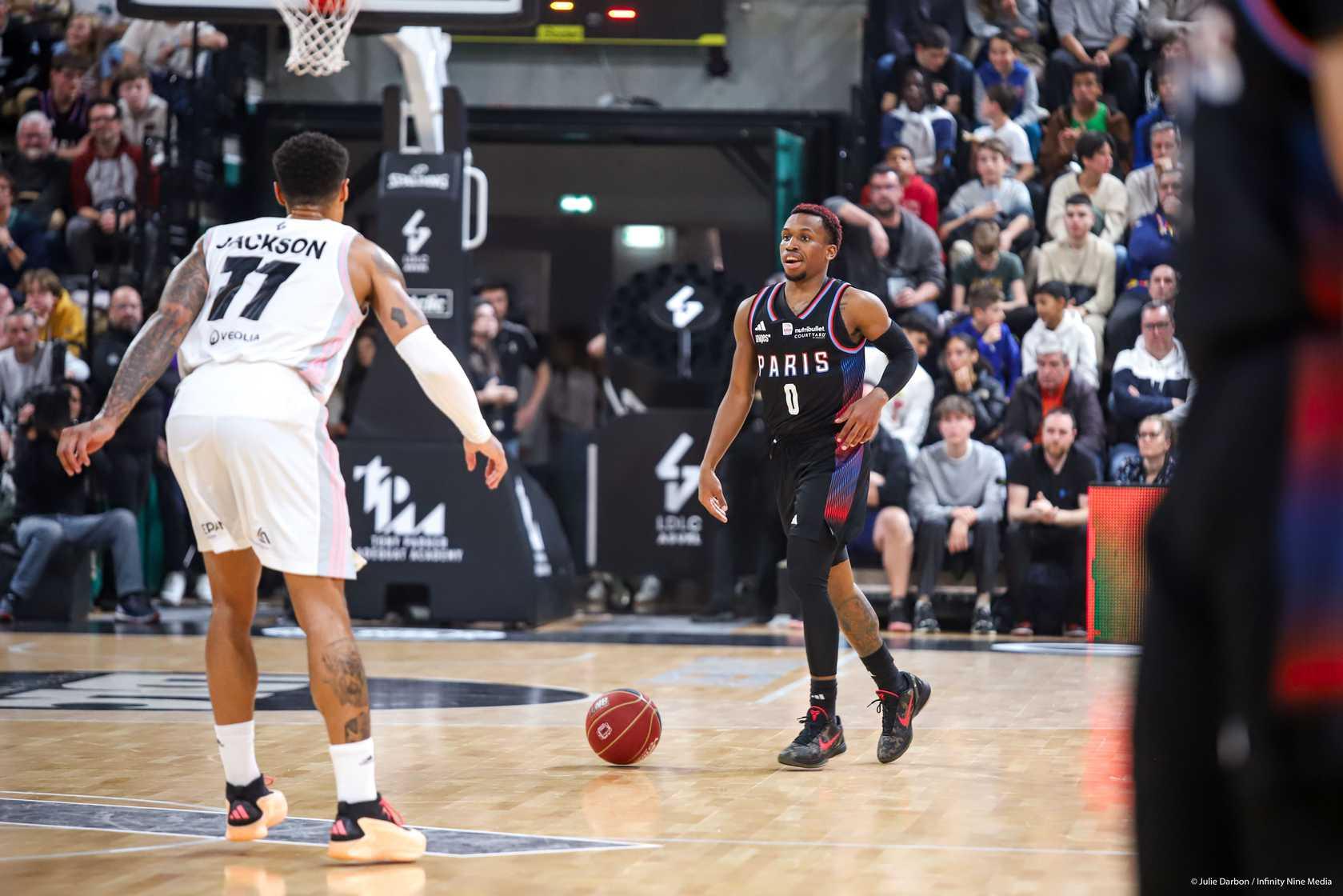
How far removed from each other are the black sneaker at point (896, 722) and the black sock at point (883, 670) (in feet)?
0.07

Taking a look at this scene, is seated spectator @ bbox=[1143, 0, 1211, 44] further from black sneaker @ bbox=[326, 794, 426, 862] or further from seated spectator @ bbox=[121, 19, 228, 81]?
black sneaker @ bbox=[326, 794, 426, 862]

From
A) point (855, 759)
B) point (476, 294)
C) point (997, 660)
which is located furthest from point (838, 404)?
point (476, 294)

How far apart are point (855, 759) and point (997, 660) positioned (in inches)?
153

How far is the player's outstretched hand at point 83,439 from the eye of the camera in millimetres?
4535

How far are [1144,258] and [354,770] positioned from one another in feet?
34.5

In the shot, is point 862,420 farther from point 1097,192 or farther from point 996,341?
point 1097,192

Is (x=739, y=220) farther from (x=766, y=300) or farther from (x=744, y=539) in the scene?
(x=766, y=300)

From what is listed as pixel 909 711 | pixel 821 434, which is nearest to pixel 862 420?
pixel 821 434

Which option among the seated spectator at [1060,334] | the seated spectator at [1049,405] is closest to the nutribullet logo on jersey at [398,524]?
the seated spectator at [1049,405]

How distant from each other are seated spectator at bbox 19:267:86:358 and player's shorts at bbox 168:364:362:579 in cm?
955

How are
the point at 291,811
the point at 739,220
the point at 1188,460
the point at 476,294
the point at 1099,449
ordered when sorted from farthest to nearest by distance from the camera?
1. the point at 739,220
2. the point at 476,294
3. the point at 1099,449
4. the point at 291,811
5. the point at 1188,460

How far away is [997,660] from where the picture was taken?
10062 mm

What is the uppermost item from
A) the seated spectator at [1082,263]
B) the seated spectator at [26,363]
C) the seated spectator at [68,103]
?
the seated spectator at [68,103]

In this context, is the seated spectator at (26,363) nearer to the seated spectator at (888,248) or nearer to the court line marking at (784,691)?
the seated spectator at (888,248)
